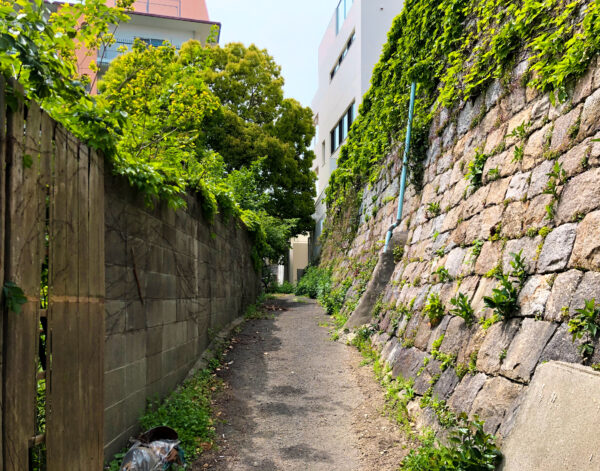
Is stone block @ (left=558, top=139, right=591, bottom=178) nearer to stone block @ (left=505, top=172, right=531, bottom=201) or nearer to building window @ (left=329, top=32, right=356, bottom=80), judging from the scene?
stone block @ (left=505, top=172, right=531, bottom=201)

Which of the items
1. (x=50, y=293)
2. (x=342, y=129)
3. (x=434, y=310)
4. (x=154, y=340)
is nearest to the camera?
(x=50, y=293)

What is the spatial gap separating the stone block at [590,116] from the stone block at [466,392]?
2134 mm

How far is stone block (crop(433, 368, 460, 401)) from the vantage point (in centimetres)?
436

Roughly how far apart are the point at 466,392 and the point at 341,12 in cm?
1862

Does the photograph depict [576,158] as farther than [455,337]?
No

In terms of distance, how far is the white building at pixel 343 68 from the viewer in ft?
51.8

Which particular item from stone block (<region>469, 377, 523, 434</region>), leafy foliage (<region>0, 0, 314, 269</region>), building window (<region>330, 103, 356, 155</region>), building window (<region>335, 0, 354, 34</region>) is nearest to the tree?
building window (<region>330, 103, 356, 155</region>)

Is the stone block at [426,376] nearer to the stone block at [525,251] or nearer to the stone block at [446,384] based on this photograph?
the stone block at [446,384]

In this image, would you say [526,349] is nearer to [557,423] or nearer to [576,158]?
[557,423]

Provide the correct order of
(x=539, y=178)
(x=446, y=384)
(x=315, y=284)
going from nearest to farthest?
1. (x=539, y=178)
2. (x=446, y=384)
3. (x=315, y=284)

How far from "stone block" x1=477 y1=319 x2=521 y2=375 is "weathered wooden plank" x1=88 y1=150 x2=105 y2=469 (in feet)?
10.0

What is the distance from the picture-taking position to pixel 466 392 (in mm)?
4082

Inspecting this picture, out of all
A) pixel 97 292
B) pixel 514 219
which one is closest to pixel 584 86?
pixel 514 219

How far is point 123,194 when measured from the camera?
13.9 feet
